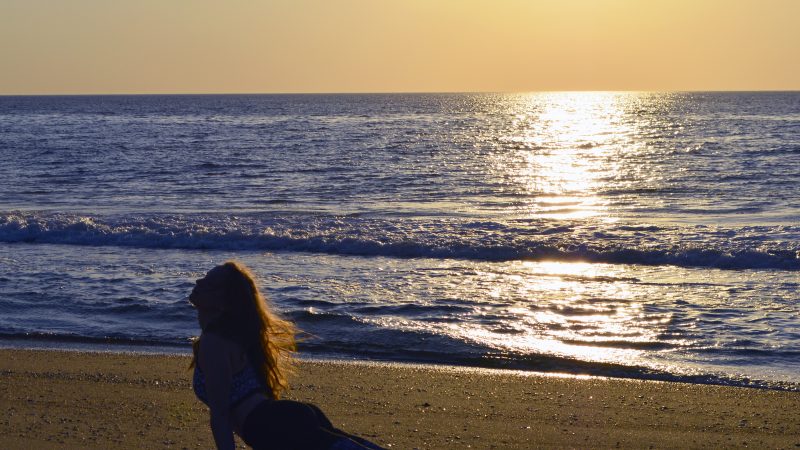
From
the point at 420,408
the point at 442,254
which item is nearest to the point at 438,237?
the point at 442,254

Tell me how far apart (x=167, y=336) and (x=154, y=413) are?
2952 mm

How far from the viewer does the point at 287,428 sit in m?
4.00

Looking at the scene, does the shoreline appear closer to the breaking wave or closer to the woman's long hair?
the woman's long hair

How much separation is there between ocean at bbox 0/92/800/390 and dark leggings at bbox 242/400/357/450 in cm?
481

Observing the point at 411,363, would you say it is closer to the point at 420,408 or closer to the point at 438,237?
the point at 420,408

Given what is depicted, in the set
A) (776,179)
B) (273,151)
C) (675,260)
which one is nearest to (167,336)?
(675,260)

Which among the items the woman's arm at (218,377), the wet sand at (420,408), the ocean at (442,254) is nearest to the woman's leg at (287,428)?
the woman's arm at (218,377)

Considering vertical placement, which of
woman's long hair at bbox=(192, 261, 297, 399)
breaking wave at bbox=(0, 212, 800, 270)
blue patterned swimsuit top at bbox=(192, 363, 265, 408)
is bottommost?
breaking wave at bbox=(0, 212, 800, 270)

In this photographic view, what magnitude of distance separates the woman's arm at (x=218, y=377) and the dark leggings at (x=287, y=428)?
0.35 feet

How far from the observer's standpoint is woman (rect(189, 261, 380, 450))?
13.3ft

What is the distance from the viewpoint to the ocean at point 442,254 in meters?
9.54

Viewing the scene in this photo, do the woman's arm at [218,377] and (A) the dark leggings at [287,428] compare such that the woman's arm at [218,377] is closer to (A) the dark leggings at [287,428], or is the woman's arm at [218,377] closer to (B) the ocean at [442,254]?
(A) the dark leggings at [287,428]

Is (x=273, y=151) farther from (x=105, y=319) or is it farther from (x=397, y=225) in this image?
(x=105, y=319)

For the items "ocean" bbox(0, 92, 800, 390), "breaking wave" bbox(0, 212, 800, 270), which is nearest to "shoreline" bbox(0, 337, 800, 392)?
"ocean" bbox(0, 92, 800, 390)
